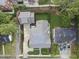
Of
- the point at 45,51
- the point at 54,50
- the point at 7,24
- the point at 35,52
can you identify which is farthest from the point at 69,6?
the point at 7,24

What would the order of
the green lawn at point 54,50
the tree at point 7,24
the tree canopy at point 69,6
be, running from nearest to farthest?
the tree canopy at point 69,6 < the tree at point 7,24 < the green lawn at point 54,50

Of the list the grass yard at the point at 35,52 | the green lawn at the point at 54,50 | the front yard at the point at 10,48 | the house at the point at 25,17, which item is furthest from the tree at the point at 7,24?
the green lawn at the point at 54,50

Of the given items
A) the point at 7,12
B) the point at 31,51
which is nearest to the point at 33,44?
the point at 31,51

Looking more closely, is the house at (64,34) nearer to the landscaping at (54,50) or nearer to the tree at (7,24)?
the landscaping at (54,50)

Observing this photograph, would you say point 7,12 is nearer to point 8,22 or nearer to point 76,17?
point 8,22

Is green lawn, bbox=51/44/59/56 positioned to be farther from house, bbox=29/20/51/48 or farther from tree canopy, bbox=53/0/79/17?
tree canopy, bbox=53/0/79/17

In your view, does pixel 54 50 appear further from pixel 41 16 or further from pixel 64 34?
pixel 41 16

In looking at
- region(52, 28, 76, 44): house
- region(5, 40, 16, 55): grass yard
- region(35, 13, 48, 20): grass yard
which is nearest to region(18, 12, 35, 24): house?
region(35, 13, 48, 20): grass yard
